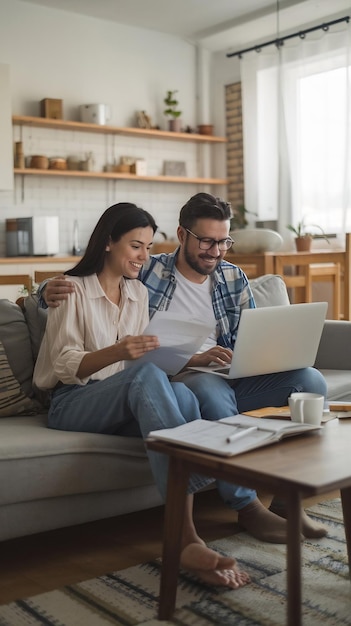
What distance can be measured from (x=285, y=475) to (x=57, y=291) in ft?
3.65

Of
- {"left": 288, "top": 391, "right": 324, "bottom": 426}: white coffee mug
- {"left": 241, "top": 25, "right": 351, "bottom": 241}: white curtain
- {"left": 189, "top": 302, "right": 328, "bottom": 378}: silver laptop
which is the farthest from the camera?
{"left": 241, "top": 25, "right": 351, "bottom": 241}: white curtain

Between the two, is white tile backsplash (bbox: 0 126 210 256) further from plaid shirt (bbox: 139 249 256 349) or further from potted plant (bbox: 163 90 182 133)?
plaid shirt (bbox: 139 249 256 349)

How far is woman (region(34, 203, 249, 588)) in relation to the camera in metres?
2.06

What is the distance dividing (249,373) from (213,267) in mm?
539

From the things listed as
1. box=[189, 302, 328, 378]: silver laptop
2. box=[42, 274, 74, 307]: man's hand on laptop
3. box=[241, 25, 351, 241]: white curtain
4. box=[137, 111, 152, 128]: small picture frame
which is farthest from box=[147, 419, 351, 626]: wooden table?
box=[137, 111, 152, 128]: small picture frame

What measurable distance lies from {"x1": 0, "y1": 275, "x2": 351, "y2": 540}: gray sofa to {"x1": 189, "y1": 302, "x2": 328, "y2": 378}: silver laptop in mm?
409

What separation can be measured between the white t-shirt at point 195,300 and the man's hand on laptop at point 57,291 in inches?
21.4

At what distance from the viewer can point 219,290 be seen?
2895mm

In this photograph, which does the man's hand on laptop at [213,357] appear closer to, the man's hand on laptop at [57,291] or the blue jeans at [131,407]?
the blue jeans at [131,407]

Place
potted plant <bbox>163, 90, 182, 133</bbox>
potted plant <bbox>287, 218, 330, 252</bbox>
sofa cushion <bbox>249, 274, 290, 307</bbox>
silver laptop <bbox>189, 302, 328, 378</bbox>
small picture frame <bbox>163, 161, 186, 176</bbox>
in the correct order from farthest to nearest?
small picture frame <bbox>163, 161, 186, 176</bbox>
potted plant <bbox>163, 90, 182, 133</bbox>
potted plant <bbox>287, 218, 330, 252</bbox>
sofa cushion <bbox>249, 274, 290, 307</bbox>
silver laptop <bbox>189, 302, 328, 378</bbox>

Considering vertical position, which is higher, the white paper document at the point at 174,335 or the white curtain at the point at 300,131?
the white curtain at the point at 300,131

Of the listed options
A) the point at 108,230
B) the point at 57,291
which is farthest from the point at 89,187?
the point at 57,291

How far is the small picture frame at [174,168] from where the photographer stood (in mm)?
7215

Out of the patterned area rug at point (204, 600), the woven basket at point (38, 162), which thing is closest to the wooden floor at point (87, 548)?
the patterned area rug at point (204, 600)
